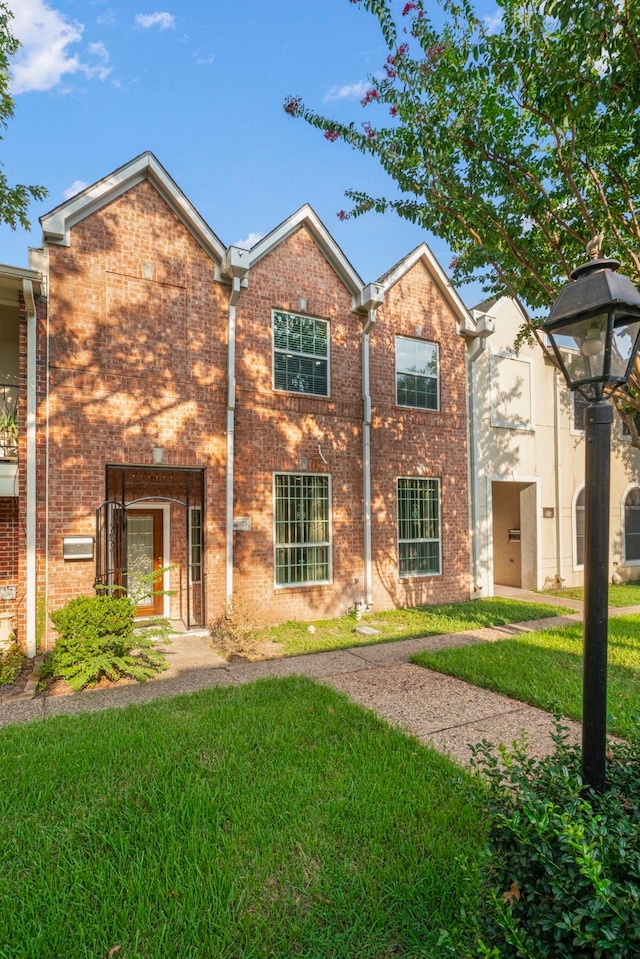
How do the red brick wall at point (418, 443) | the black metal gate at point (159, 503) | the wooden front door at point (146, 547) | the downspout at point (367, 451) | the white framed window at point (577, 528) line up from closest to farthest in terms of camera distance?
the black metal gate at point (159, 503) < the wooden front door at point (146, 547) < the downspout at point (367, 451) < the red brick wall at point (418, 443) < the white framed window at point (577, 528)

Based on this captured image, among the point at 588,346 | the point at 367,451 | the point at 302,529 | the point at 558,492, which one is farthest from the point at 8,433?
the point at 558,492

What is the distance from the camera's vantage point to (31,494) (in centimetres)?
736

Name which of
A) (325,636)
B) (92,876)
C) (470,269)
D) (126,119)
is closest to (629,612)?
(325,636)

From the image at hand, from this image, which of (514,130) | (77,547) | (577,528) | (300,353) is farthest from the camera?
(577,528)

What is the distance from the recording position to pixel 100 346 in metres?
8.05

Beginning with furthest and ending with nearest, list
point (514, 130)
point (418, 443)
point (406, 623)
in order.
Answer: point (418, 443) → point (406, 623) → point (514, 130)

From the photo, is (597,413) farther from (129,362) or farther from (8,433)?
(8,433)

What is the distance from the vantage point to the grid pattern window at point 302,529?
9.68 meters

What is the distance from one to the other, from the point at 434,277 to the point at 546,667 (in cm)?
886

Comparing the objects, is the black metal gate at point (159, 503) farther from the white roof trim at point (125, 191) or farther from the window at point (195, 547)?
the white roof trim at point (125, 191)

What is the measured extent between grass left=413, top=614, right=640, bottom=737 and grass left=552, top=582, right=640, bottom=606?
3.21 metres

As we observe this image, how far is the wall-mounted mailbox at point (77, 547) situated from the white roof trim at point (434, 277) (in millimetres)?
7872

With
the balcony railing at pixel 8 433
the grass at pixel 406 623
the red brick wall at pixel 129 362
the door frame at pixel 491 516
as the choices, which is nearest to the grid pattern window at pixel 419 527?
the grass at pixel 406 623

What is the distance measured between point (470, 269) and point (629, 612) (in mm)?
7824
